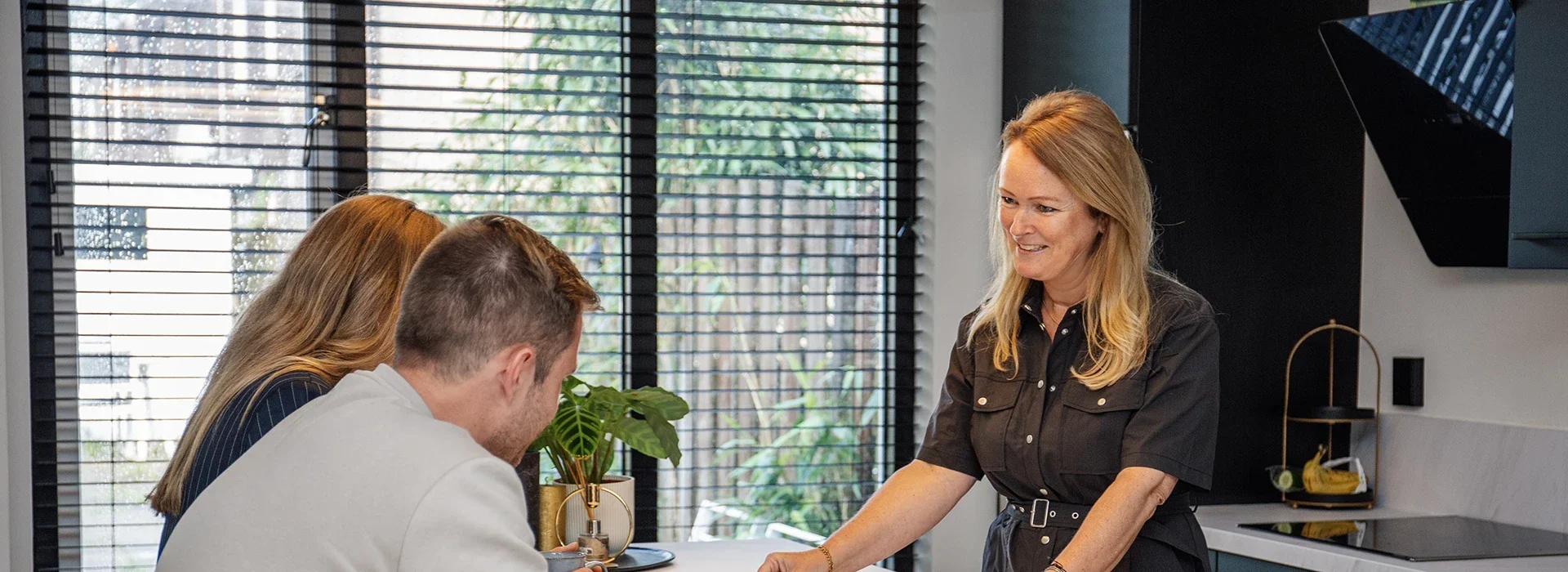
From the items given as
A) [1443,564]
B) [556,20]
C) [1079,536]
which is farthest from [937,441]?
[556,20]

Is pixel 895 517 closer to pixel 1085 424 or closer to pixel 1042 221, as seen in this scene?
pixel 1085 424

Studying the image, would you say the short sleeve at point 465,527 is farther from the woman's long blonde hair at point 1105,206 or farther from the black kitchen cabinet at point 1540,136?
the black kitchen cabinet at point 1540,136

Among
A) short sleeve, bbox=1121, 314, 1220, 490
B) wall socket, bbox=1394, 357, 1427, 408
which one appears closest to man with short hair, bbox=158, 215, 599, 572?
short sleeve, bbox=1121, 314, 1220, 490

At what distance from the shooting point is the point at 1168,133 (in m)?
3.18

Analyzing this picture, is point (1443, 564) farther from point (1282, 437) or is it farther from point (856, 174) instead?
point (856, 174)

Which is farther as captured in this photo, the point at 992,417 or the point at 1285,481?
the point at 1285,481

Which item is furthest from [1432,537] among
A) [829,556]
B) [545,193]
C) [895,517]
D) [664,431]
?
[545,193]

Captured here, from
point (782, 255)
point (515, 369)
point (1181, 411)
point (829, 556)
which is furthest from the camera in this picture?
point (782, 255)

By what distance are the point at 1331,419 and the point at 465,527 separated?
254 cm

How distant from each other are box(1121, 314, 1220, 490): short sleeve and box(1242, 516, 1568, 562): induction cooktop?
0.77 metres

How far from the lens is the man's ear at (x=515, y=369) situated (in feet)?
4.13

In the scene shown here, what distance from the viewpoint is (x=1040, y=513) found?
2148 millimetres

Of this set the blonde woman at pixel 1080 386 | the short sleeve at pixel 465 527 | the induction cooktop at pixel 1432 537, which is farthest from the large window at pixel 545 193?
the short sleeve at pixel 465 527

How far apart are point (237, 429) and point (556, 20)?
1.95 m
